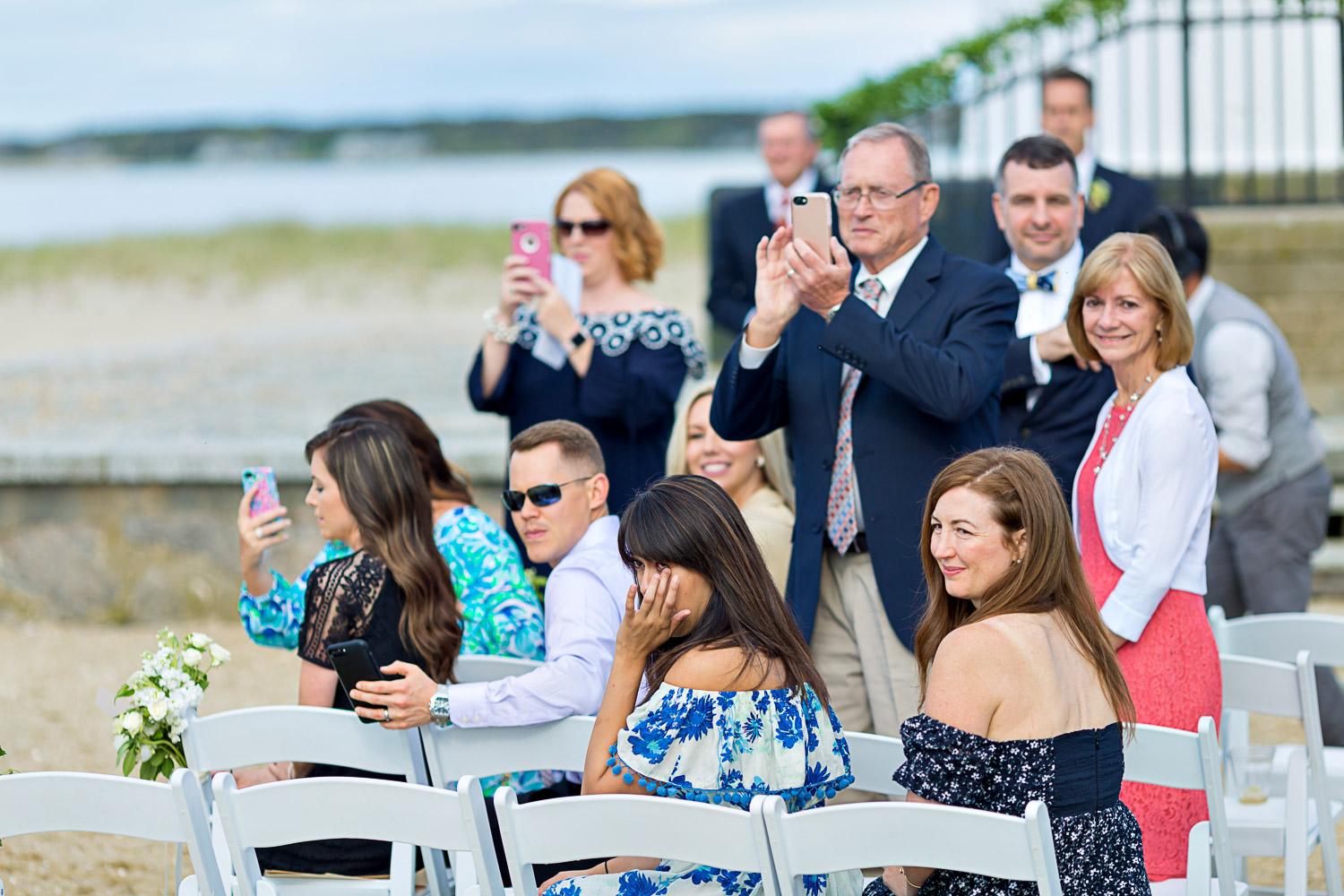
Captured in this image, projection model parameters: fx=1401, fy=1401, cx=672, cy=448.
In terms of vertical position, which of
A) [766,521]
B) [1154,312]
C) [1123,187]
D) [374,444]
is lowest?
[766,521]

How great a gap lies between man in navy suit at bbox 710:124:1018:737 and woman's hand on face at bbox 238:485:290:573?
48.1 inches

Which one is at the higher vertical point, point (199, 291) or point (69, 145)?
point (69, 145)

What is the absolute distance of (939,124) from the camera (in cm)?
950

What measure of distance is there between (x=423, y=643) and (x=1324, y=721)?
9.69 ft

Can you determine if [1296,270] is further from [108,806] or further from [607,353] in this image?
[108,806]

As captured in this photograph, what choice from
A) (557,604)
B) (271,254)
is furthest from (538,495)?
(271,254)

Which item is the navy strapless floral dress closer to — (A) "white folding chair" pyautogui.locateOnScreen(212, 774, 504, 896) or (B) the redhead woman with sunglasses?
(A) "white folding chair" pyautogui.locateOnScreen(212, 774, 504, 896)

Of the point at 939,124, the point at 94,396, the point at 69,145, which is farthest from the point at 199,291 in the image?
the point at 69,145

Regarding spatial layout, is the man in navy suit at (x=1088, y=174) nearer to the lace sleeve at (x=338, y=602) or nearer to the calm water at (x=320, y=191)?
the lace sleeve at (x=338, y=602)

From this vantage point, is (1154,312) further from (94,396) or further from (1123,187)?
(94,396)

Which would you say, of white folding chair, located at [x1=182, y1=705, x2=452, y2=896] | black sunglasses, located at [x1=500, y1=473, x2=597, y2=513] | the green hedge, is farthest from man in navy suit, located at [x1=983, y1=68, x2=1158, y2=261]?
the green hedge

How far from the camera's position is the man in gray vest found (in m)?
4.65

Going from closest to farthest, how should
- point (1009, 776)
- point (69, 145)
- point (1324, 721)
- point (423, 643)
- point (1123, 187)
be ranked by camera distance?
point (1009, 776), point (423, 643), point (1324, 721), point (1123, 187), point (69, 145)

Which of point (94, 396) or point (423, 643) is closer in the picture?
point (423, 643)
